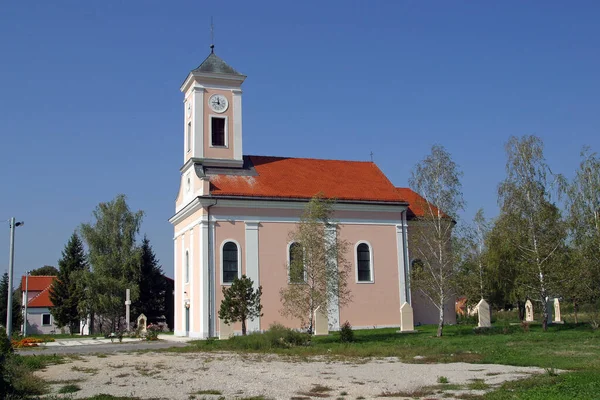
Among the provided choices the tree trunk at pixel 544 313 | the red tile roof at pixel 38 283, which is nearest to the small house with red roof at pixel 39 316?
the red tile roof at pixel 38 283

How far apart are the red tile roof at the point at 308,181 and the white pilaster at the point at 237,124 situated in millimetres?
1437

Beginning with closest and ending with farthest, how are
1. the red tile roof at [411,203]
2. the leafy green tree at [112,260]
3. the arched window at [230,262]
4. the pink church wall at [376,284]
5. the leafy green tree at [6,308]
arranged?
the arched window at [230,262] → the pink church wall at [376,284] → the red tile roof at [411,203] → the leafy green tree at [112,260] → the leafy green tree at [6,308]

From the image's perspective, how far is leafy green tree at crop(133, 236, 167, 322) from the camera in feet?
179

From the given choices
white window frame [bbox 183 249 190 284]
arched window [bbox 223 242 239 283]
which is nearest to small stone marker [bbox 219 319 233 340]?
arched window [bbox 223 242 239 283]

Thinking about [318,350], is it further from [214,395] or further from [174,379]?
[214,395]

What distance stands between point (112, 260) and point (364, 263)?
24.6 metres

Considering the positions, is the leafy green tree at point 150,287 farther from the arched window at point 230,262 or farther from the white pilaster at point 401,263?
the white pilaster at point 401,263

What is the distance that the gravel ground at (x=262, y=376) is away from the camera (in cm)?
1296

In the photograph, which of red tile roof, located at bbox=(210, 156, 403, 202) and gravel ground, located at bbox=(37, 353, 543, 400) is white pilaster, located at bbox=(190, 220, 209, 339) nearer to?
red tile roof, located at bbox=(210, 156, 403, 202)

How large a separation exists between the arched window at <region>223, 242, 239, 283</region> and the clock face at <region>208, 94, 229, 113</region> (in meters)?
9.31

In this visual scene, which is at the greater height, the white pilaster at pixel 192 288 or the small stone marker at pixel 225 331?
the white pilaster at pixel 192 288

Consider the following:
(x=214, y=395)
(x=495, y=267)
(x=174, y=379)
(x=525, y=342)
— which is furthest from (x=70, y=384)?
(x=495, y=267)

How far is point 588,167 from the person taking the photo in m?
33.5

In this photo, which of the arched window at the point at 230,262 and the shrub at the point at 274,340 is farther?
the arched window at the point at 230,262
